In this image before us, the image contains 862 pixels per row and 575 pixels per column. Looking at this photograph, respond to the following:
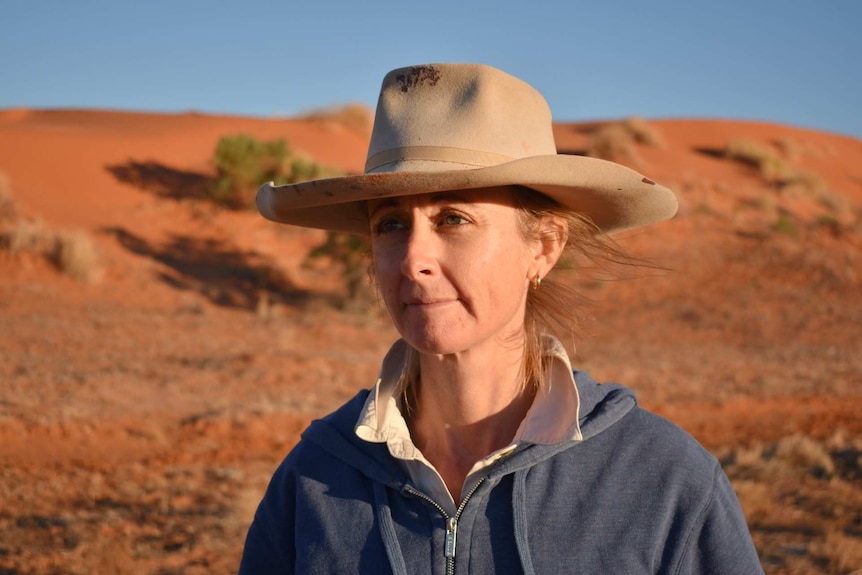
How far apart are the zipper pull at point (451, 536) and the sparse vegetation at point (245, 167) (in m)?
17.5

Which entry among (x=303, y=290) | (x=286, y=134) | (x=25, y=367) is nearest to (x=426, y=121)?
(x=25, y=367)

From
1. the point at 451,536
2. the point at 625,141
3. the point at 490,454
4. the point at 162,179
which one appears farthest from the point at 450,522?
the point at 625,141

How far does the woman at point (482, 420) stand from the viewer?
67.3 inches

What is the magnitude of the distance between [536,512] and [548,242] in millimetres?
707

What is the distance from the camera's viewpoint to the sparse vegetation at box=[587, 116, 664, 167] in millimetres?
29625

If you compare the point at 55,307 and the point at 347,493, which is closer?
the point at 347,493

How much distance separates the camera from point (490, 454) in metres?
1.86

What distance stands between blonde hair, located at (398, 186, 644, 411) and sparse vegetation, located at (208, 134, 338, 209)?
17.0 m

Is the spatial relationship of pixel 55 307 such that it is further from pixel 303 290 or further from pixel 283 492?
pixel 283 492

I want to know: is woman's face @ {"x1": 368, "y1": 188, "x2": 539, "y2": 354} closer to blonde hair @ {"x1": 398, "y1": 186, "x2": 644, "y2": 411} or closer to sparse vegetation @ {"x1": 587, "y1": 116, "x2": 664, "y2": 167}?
blonde hair @ {"x1": 398, "y1": 186, "x2": 644, "y2": 411}

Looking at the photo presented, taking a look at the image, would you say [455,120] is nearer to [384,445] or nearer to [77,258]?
[384,445]

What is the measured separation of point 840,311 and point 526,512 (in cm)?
1504

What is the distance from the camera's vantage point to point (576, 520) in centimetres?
172

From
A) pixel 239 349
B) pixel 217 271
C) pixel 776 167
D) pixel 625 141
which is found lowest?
pixel 239 349
